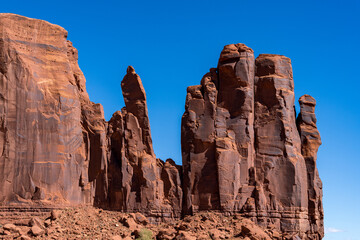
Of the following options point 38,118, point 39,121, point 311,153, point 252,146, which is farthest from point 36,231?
point 311,153

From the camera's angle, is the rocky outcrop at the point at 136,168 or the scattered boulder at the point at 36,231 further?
the rocky outcrop at the point at 136,168

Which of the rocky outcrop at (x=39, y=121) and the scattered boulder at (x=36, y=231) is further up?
the rocky outcrop at (x=39, y=121)

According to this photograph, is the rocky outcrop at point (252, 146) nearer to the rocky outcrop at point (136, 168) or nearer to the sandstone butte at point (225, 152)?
the sandstone butte at point (225, 152)

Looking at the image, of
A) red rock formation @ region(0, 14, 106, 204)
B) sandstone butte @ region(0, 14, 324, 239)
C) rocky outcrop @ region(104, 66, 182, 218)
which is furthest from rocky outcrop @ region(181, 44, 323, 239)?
red rock formation @ region(0, 14, 106, 204)

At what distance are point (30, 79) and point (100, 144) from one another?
37.2ft

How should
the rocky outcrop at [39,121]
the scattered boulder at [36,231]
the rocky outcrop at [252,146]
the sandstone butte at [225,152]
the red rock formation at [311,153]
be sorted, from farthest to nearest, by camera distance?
the red rock formation at [311,153]
the rocky outcrop at [252,146]
the sandstone butte at [225,152]
the rocky outcrop at [39,121]
the scattered boulder at [36,231]

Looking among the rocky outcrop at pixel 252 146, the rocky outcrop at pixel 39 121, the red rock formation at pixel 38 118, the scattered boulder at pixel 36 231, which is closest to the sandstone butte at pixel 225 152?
the rocky outcrop at pixel 252 146

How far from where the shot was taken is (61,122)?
159ft

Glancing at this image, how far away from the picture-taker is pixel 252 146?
64750mm

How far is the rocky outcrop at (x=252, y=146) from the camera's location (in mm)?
62719

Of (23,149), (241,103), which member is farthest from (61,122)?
(241,103)

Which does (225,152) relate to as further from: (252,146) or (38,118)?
(38,118)

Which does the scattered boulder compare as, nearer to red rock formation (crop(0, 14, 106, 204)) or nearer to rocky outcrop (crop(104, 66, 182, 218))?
red rock formation (crop(0, 14, 106, 204))

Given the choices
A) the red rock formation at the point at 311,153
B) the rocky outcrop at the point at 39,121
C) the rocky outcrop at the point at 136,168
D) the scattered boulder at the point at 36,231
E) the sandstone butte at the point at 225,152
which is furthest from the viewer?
the red rock formation at the point at 311,153
